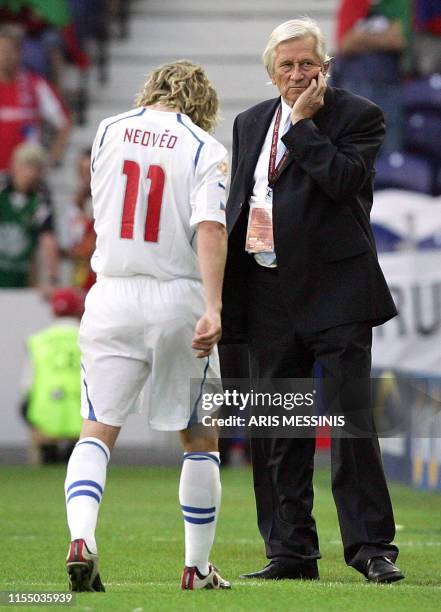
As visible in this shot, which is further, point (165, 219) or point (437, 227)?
point (437, 227)

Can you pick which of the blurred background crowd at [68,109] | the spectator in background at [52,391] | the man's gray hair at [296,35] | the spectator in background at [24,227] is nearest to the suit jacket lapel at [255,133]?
the man's gray hair at [296,35]

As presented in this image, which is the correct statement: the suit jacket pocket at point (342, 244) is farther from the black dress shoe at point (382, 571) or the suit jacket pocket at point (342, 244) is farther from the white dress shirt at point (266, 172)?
the black dress shoe at point (382, 571)

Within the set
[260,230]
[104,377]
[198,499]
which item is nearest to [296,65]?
[260,230]

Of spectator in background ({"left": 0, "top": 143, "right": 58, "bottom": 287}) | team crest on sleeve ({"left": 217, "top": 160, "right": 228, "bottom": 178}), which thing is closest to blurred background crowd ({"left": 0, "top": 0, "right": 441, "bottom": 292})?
spectator in background ({"left": 0, "top": 143, "right": 58, "bottom": 287})

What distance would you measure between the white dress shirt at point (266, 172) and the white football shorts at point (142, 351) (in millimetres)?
660

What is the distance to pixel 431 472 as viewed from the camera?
36.7 feet

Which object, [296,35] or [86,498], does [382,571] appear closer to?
[86,498]

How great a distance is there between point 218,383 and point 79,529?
73cm

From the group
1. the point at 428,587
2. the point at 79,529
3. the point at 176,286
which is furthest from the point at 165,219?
the point at 428,587

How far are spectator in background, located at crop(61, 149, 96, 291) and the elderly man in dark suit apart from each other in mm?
8756

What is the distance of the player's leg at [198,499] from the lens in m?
5.61

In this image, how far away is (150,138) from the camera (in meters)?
5.55

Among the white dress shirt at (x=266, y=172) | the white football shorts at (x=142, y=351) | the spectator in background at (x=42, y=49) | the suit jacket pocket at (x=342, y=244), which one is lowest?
the spectator in background at (x=42, y=49)

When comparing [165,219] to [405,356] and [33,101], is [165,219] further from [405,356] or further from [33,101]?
[33,101]
